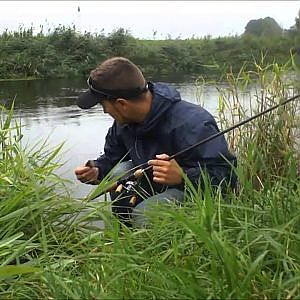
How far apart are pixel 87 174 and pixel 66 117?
16.8 ft

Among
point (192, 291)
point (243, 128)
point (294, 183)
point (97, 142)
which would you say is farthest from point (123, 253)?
point (97, 142)

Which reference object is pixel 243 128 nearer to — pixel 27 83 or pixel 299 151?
pixel 299 151

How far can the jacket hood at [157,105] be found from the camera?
2908mm

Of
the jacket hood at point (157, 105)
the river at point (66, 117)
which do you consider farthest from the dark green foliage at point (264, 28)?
the jacket hood at point (157, 105)

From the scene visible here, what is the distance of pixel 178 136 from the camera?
2873 mm

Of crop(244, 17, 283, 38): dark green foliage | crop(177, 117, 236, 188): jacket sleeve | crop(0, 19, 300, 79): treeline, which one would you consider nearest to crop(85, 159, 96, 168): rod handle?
crop(177, 117, 236, 188): jacket sleeve

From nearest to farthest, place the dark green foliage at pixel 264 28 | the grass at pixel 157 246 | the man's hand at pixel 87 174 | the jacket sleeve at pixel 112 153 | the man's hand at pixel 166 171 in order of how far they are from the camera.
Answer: the grass at pixel 157 246
the man's hand at pixel 166 171
the man's hand at pixel 87 174
the jacket sleeve at pixel 112 153
the dark green foliage at pixel 264 28

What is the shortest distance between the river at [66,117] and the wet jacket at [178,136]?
75cm

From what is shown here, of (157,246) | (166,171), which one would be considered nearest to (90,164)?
(166,171)

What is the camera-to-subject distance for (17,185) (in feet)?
8.78

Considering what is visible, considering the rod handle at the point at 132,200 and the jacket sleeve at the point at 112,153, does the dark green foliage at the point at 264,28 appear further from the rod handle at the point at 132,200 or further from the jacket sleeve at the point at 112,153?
the rod handle at the point at 132,200

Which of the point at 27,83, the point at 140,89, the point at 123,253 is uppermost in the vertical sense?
the point at 140,89

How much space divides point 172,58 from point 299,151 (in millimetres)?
11121

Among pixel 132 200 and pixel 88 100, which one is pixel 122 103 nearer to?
pixel 88 100
